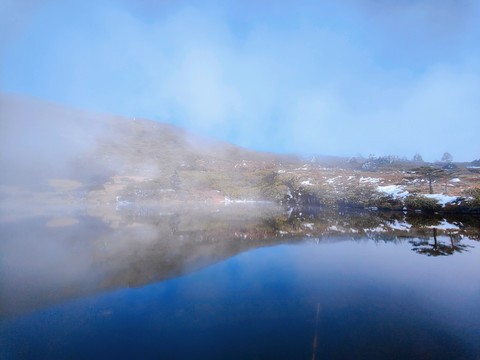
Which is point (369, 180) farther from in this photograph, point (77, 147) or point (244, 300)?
point (77, 147)

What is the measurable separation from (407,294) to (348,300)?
3.78ft

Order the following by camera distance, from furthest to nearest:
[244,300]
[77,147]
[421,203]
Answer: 1. [77,147]
2. [421,203]
3. [244,300]

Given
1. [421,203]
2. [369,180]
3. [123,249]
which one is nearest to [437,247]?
[123,249]

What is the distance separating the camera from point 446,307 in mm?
3658

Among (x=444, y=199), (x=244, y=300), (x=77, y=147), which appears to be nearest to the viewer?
(x=244, y=300)

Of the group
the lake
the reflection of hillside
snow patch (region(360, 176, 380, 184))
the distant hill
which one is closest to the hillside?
snow patch (region(360, 176, 380, 184))

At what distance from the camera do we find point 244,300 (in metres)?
4.05

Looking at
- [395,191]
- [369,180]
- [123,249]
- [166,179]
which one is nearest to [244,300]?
[123,249]

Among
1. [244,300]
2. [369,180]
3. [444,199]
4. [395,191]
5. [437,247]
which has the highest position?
[369,180]

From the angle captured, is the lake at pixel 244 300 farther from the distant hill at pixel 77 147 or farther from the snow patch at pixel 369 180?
the distant hill at pixel 77 147

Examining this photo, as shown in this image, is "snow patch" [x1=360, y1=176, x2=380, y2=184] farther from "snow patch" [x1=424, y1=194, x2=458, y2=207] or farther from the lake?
the lake

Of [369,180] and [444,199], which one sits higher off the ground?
[369,180]

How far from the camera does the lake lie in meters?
2.86

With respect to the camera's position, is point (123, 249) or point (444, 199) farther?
point (444, 199)
